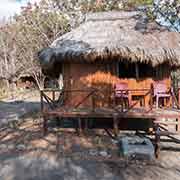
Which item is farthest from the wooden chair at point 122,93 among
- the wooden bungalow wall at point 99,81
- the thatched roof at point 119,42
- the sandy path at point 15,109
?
the sandy path at point 15,109

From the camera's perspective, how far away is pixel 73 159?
6.93 meters

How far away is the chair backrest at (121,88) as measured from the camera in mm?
9798

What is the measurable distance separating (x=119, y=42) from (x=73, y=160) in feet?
15.0

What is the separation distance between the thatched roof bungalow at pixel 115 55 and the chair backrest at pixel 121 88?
0.68ft

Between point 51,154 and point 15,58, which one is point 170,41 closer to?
point 51,154

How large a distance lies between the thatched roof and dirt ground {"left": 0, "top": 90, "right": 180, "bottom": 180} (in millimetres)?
2500

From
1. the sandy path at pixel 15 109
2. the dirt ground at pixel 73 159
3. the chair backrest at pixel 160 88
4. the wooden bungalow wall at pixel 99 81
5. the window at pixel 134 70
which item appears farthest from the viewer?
the sandy path at pixel 15 109

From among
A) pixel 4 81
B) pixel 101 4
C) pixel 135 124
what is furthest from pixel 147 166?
pixel 4 81

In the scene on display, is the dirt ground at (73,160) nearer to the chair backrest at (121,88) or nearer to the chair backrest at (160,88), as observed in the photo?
the chair backrest at (121,88)

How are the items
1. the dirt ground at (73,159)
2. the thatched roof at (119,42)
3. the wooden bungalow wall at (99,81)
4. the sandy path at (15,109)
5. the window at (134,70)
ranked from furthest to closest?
the sandy path at (15,109)
the window at (134,70)
the wooden bungalow wall at (99,81)
the thatched roof at (119,42)
the dirt ground at (73,159)

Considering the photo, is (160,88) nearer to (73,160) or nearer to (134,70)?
(134,70)

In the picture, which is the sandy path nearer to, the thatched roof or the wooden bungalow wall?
the wooden bungalow wall

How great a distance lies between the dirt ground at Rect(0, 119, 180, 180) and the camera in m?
5.96

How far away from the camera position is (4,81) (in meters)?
28.8
